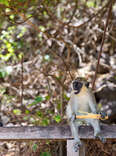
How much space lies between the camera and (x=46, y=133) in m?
3.01

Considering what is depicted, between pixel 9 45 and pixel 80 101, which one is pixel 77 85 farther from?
pixel 9 45

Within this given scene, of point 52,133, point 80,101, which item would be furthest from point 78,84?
point 52,133

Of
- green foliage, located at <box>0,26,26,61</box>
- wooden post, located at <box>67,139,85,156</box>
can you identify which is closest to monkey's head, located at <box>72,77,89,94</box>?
wooden post, located at <box>67,139,85,156</box>

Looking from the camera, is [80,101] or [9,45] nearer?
[80,101]

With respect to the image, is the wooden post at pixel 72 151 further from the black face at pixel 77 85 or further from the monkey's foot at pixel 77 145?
the black face at pixel 77 85

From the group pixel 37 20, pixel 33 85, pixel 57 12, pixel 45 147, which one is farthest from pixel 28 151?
pixel 37 20

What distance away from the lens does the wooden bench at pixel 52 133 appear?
2988 mm

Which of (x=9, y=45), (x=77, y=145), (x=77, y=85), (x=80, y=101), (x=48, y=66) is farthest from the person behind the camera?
(x=48, y=66)

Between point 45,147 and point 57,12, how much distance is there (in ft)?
16.1

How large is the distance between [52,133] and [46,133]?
0.07 metres

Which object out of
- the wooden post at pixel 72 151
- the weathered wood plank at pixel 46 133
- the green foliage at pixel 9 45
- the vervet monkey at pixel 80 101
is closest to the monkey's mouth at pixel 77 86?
the vervet monkey at pixel 80 101

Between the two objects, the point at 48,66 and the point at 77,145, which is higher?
the point at 48,66

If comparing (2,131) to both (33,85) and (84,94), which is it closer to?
(84,94)

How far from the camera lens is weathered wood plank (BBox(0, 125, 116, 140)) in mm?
2992
